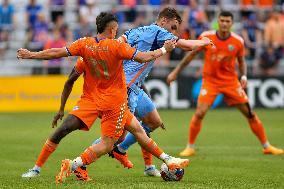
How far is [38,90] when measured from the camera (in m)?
27.2

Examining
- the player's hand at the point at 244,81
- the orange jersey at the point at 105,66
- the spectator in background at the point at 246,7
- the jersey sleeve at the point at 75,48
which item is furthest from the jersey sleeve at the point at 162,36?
the spectator in background at the point at 246,7

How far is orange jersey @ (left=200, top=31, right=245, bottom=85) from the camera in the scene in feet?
52.5

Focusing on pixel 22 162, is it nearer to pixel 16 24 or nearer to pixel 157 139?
pixel 157 139

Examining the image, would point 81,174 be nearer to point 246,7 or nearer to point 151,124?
point 151,124

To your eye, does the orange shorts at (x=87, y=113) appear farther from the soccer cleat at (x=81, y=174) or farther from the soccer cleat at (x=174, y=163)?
the soccer cleat at (x=174, y=163)

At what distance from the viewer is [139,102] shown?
40.1 ft

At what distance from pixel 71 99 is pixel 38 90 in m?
1.20

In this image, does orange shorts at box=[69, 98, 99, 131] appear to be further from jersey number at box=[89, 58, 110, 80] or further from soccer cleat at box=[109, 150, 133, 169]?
soccer cleat at box=[109, 150, 133, 169]

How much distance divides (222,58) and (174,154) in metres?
2.11

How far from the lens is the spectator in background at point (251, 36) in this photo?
29.1m

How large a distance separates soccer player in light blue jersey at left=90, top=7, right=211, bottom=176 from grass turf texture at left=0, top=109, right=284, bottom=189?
0.45m

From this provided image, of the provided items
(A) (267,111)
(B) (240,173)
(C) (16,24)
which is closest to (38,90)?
(C) (16,24)

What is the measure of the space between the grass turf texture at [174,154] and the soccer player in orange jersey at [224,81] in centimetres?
45

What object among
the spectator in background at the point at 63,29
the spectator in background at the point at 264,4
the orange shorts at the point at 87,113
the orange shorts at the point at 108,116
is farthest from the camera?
the spectator in background at the point at 264,4
